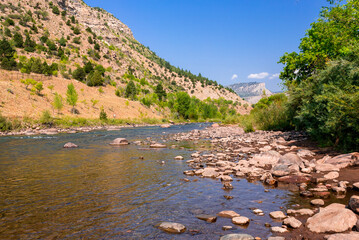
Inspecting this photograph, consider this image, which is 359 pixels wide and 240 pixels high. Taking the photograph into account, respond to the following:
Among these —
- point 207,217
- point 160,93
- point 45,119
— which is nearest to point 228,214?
point 207,217

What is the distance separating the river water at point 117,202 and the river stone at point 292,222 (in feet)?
0.91

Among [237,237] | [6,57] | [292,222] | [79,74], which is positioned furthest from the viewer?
[79,74]

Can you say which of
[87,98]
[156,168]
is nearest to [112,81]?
[87,98]

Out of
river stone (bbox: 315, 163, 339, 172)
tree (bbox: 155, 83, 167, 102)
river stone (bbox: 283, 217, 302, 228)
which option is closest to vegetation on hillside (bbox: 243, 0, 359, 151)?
river stone (bbox: 315, 163, 339, 172)

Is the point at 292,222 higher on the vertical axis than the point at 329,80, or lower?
lower

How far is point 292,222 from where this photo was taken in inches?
245

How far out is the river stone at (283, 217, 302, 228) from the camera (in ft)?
20.1

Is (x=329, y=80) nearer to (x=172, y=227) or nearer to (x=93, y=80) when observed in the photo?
(x=172, y=227)

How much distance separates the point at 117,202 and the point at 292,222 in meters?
5.86

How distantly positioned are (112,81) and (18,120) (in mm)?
60733

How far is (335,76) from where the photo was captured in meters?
16.9

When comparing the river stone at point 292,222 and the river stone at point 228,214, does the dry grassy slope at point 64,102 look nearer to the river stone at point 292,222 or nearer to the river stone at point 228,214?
the river stone at point 228,214

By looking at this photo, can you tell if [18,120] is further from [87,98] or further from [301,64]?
[301,64]

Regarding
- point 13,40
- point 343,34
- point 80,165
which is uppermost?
point 13,40
